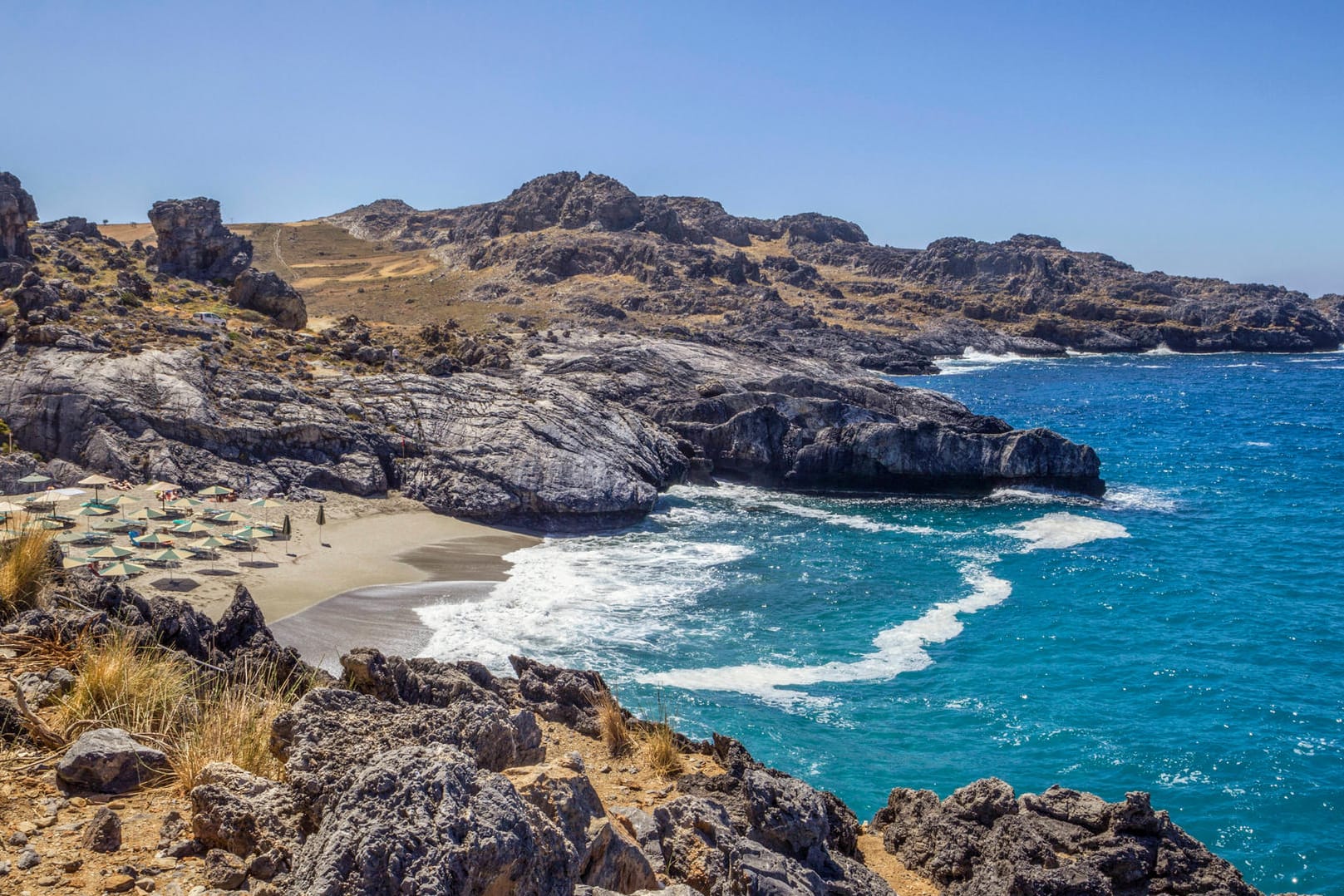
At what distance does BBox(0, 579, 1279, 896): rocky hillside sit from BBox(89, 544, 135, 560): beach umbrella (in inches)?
543

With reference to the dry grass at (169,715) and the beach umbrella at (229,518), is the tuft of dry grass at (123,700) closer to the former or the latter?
the dry grass at (169,715)

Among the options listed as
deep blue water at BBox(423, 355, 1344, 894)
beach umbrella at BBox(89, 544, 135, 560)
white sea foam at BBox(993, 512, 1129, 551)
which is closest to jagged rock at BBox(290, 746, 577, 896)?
deep blue water at BBox(423, 355, 1344, 894)

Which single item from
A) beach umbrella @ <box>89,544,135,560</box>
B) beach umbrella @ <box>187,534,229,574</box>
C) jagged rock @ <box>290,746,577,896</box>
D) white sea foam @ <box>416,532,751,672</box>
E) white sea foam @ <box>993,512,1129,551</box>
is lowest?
white sea foam @ <box>416,532,751,672</box>

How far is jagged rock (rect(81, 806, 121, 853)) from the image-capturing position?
5375 mm

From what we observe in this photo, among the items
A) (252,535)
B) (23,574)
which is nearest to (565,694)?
(23,574)

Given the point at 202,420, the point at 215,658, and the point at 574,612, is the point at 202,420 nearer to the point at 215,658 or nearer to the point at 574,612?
the point at 574,612

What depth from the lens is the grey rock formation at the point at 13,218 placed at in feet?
155

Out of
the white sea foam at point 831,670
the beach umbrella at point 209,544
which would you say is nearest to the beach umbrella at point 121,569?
the beach umbrella at point 209,544

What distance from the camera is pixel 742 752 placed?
11.0 metres

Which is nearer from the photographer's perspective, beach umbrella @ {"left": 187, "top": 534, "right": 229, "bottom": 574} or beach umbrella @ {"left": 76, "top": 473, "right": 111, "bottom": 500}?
beach umbrella @ {"left": 187, "top": 534, "right": 229, "bottom": 574}

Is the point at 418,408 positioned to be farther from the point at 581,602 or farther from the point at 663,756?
the point at 663,756

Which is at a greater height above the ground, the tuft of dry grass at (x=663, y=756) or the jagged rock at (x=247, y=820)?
the jagged rock at (x=247, y=820)

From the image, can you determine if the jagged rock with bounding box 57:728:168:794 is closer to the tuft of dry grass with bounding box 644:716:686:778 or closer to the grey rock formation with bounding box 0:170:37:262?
the tuft of dry grass with bounding box 644:716:686:778

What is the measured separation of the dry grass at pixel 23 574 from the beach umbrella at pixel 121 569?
11.5 m
